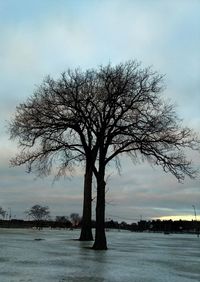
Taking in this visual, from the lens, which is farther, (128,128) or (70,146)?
(70,146)

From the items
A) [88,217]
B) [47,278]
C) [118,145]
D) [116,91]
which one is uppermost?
[116,91]

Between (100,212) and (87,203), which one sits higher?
(87,203)

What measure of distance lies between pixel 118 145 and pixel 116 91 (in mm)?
4193

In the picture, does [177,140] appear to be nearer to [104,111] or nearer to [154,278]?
[104,111]

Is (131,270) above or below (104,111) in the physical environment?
below

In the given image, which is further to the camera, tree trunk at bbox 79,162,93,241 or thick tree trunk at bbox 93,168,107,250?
tree trunk at bbox 79,162,93,241

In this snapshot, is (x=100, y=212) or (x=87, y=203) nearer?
(x=100, y=212)

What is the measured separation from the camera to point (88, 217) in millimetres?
41344

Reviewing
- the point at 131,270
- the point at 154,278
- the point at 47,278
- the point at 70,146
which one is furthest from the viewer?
the point at 70,146

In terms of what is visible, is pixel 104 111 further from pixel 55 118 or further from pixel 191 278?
pixel 191 278

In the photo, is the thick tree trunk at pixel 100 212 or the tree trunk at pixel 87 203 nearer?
the thick tree trunk at pixel 100 212

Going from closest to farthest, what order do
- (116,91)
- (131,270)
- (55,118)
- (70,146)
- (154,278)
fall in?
(154,278), (131,270), (116,91), (55,118), (70,146)

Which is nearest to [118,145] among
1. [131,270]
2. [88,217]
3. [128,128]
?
[128,128]

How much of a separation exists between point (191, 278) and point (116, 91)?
54.1ft
